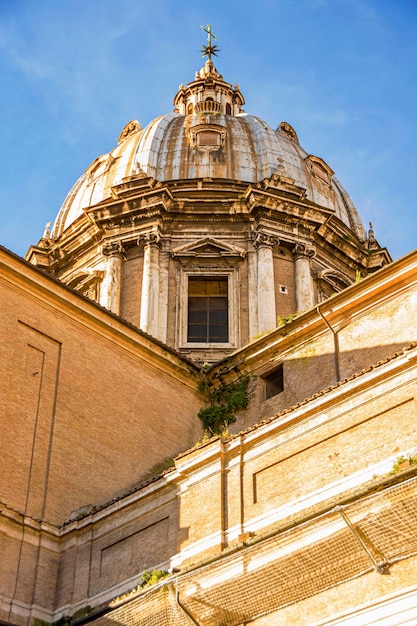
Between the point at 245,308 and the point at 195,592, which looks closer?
the point at 195,592

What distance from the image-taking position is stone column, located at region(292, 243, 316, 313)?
31516 millimetres

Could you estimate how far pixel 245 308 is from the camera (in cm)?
3078

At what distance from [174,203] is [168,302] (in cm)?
336

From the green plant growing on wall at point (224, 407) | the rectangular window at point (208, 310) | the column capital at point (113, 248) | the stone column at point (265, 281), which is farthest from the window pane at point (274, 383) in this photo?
the column capital at point (113, 248)

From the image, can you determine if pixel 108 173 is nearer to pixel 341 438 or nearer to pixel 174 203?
pixel 174 203

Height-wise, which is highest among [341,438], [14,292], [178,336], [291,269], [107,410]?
[291,269]

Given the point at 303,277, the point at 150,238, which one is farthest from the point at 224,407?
the point at 150,238

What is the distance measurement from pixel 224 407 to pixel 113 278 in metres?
8.59

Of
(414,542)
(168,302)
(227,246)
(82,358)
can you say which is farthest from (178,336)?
(414,542)

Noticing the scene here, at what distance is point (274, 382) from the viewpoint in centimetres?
2416

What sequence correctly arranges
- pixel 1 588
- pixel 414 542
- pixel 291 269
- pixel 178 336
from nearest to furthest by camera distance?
pixel 414 542 < pixel 1 588 < pixel 178 336 < pixel 291 269

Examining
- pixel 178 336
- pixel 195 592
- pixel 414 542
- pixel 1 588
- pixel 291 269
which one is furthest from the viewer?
pixel 291 269

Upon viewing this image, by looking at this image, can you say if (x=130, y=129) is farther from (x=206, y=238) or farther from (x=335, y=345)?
(x=335, y=345)

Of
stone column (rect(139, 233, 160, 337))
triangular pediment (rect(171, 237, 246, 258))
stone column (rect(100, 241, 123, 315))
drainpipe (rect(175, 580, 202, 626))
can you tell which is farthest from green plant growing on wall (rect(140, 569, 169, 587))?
triangular pediment (rect(171, 237, 246, 258))
